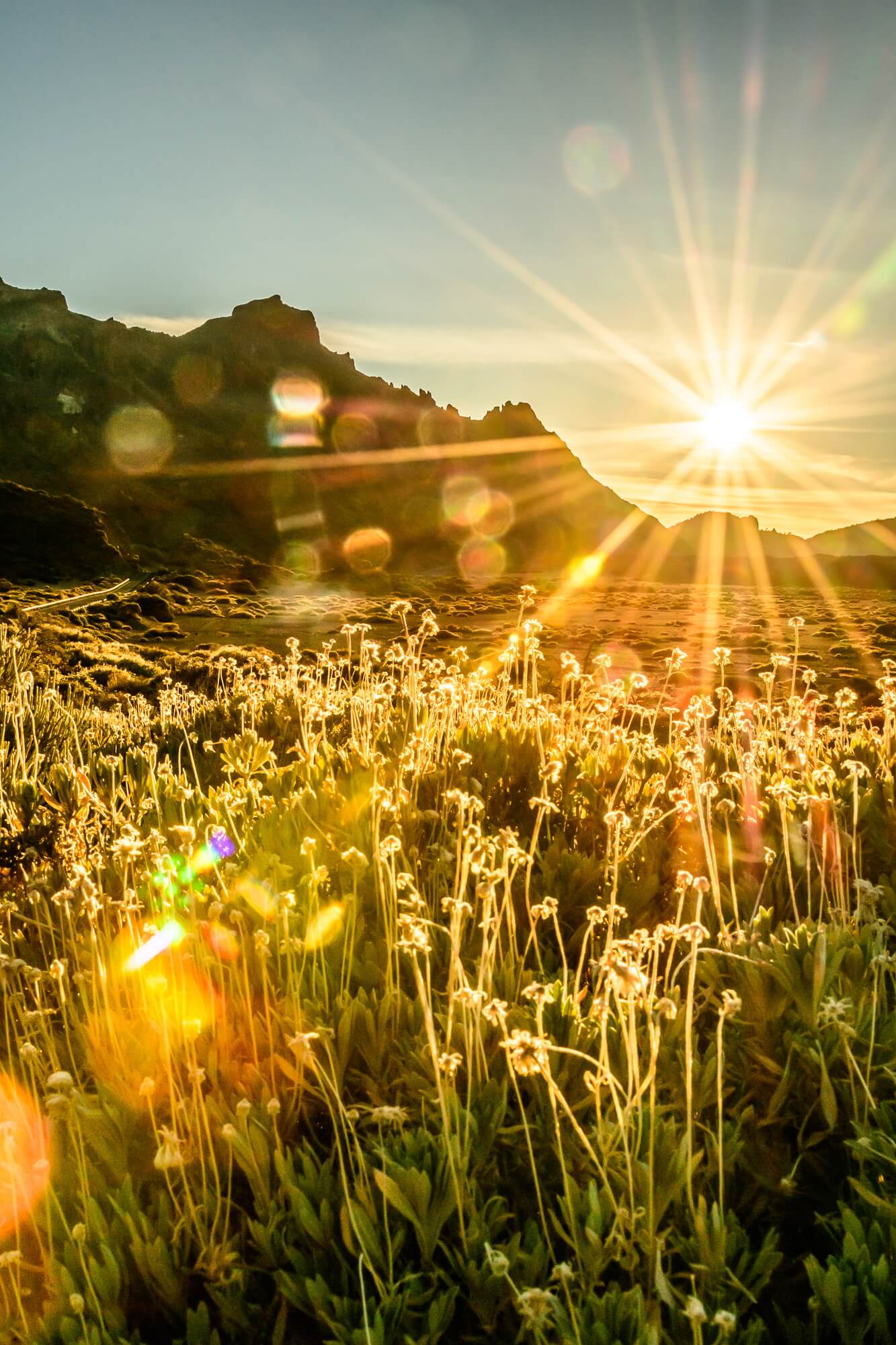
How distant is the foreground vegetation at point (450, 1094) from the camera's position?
6.79 ft

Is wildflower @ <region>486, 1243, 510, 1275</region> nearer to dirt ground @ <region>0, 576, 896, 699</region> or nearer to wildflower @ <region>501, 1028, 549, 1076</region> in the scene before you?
wildflower @ <region>501, 1028, 549, 1076</region>

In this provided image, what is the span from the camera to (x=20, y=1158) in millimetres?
2523

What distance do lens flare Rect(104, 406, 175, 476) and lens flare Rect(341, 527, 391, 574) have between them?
154 feet

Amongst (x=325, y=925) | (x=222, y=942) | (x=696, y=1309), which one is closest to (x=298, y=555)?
(x=325, y=925)

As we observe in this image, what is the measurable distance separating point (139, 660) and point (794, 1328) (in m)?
29.9

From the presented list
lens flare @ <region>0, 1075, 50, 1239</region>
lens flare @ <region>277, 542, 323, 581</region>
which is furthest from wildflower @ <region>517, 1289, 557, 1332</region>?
lens flare @ <region>277, 542, 323, 581</region>

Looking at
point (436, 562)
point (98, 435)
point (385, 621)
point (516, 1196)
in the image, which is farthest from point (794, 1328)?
point (98, 435)

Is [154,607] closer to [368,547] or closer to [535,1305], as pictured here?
[535,1305]

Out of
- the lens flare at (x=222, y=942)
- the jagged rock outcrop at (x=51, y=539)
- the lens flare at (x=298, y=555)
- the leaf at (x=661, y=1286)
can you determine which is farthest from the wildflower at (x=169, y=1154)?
the lens flare at (x=298, y=555)

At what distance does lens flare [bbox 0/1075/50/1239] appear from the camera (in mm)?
2283

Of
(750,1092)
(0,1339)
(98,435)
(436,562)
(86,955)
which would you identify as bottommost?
(0,1339)

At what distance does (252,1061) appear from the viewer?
115 inches

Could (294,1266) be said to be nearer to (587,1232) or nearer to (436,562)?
(587,1232)

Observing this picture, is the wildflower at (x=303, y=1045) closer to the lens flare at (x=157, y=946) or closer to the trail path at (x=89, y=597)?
the lens flare at (x=157, y=946)
